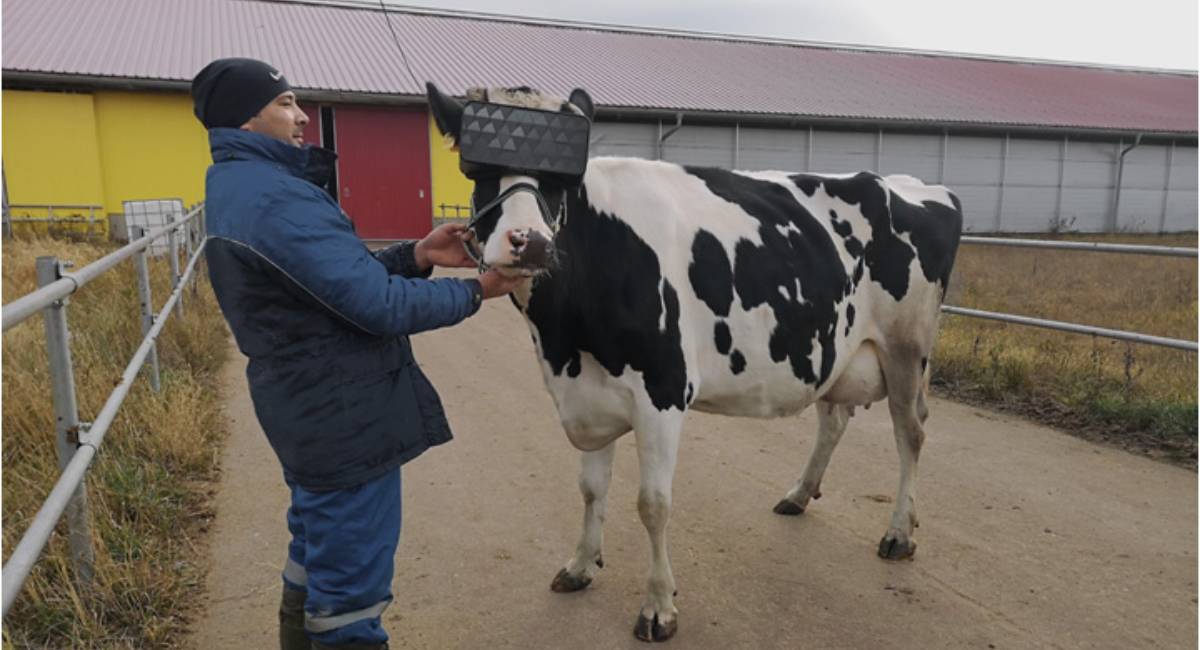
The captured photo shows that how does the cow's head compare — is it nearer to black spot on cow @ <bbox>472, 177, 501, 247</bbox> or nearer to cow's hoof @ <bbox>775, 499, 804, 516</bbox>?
black spot on cow @ <bbox>472, 177, 501, 247</bbox>

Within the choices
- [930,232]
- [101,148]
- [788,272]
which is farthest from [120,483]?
[101,148]

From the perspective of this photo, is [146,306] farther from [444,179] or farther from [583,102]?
[444,179]

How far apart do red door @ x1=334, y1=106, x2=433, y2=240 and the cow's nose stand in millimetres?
17914

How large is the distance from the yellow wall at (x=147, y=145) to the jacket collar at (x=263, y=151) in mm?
17935

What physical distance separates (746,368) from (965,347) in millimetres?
4467

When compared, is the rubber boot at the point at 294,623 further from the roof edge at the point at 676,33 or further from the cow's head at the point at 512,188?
the roof edge at the point at 676,33

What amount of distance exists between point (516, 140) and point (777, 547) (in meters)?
2.34

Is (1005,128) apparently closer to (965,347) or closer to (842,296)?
(965,347)

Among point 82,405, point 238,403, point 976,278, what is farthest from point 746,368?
point 976,278

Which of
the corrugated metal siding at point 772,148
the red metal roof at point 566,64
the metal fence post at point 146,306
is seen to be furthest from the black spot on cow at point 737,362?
the corrugated metal siding at point 772,148

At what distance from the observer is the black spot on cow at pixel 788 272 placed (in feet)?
10.9

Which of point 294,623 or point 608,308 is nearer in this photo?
point 294,623

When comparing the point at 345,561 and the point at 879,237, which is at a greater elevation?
the point at 879,237

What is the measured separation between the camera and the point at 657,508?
3.01 meters
